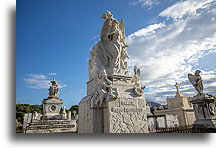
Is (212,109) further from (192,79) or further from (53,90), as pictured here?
(53,90)

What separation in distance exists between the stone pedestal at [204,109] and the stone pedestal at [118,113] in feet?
8.93

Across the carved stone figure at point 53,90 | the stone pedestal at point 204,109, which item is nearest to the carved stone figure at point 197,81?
the stone pedestal at point 204,109

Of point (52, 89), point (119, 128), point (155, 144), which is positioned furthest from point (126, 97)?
point (52, 89)

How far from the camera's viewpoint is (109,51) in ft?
12.3

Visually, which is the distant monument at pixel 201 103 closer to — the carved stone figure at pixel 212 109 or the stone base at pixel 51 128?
the carved stone figure at pixel 212 109

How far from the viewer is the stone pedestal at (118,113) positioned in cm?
296

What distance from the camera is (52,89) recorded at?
12.3 metres

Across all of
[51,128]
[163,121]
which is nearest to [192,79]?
[163,121]

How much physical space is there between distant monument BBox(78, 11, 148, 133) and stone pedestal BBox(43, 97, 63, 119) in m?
8.48

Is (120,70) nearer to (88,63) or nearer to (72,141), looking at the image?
(88,63)

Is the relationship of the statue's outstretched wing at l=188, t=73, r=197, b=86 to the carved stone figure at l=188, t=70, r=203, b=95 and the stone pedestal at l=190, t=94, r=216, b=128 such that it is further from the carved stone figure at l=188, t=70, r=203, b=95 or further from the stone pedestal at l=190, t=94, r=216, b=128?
the stone pedestal at l=190, t=94, r=216, b=128

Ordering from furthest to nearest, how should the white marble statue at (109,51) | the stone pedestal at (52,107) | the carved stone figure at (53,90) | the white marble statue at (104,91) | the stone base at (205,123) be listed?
the carved stone figure at (53,90)
the stone pedestal at (52,107)
the stone base at (205,123)
the white marble statue at (109,51)
the white marble statue at (104,91)
